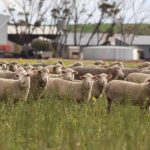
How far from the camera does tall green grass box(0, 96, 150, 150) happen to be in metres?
5.93

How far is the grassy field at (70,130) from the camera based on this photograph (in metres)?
5.93

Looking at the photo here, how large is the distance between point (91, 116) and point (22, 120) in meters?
1.76

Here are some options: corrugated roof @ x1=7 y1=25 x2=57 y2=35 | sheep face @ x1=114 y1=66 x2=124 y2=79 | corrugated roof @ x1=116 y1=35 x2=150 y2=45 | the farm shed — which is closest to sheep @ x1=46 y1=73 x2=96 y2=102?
sheep face @ x1=114 y1=66 x2=124 y2=79

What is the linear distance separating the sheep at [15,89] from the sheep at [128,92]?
1.78 metres

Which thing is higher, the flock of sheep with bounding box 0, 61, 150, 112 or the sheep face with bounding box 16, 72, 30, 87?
the sheep face with bounding box 16, 72, 30, 87

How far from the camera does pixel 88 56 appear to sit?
65.2 metres

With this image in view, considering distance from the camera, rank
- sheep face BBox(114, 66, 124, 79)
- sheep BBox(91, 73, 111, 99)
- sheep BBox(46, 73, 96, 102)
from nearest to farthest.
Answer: sheep BBox(46, 73, 96, 102) → sheep BBox(91, 73, 111, 99) → sheep face BBox(114, 66, 124, 79)

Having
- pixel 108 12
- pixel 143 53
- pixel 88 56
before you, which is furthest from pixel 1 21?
pixel 143 53

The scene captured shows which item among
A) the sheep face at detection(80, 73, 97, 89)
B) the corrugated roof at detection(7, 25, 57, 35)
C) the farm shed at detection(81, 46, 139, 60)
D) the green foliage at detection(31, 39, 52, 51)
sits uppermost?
the corrugated roof at detection(7, 25, 57, 35)

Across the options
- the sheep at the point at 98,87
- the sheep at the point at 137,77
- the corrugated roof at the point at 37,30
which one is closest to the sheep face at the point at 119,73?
the sheep at the point at 137,77

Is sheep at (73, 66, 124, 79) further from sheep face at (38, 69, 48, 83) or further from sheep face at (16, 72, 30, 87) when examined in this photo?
sheep face at (16, 72, 30, 87)

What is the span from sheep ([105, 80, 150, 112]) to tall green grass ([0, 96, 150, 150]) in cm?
175

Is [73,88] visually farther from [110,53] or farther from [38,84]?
[110,53]

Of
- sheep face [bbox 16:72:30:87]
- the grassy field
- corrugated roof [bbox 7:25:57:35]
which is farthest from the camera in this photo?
corrugated roof [bbox 7:25:57:35]
